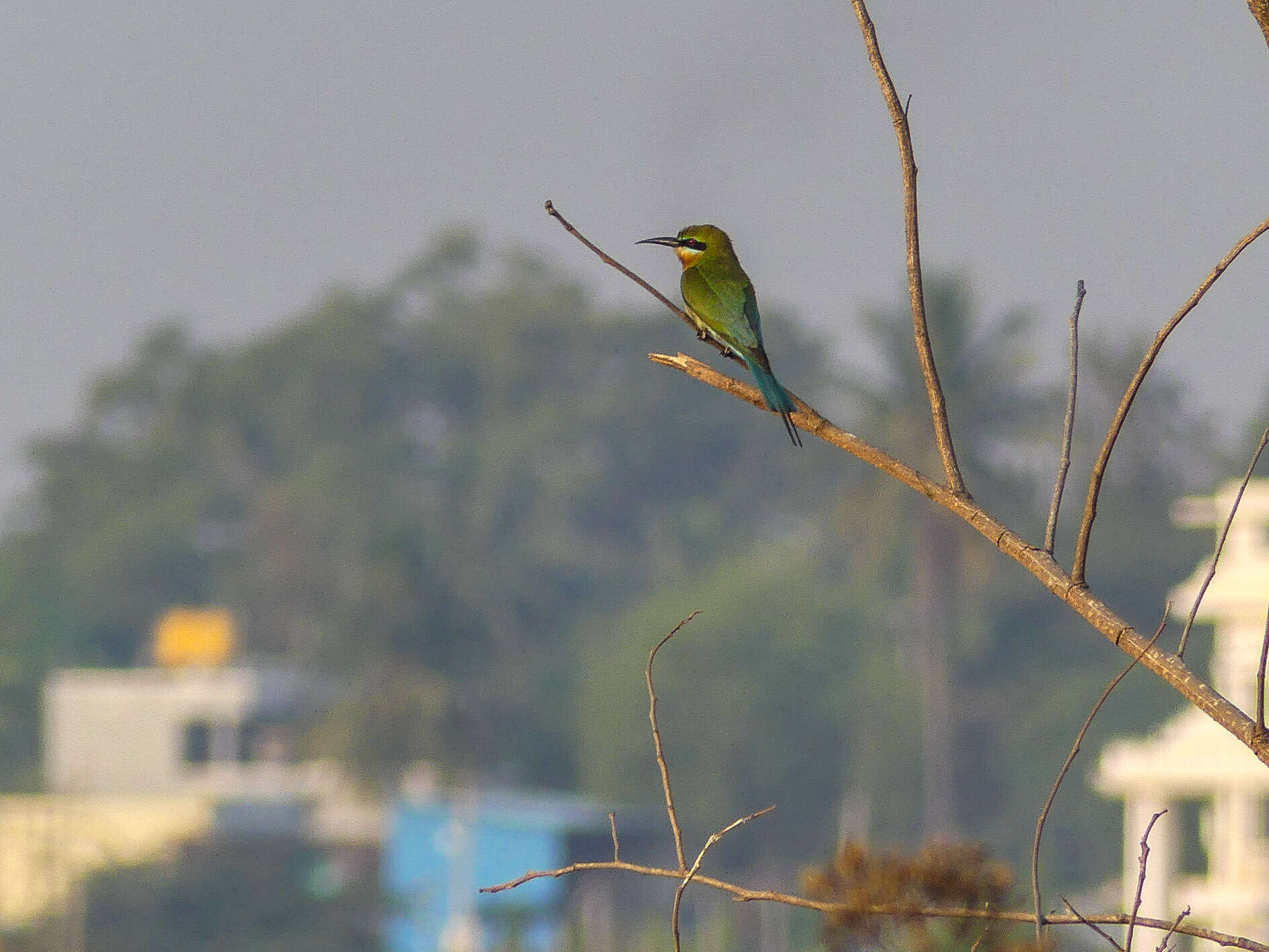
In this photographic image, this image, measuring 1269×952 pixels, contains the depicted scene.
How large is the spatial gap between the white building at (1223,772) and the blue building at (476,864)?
20198 millimetres

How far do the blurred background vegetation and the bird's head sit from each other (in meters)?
39.5

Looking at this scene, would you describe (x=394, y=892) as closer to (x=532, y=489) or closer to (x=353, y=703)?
(x=353, y=703)

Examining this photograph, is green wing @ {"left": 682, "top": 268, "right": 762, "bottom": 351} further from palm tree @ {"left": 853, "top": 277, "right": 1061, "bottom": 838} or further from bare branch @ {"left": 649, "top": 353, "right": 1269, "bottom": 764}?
palm tree @ {"left": 853, "top": 277, "right": 1061, "bottom": 838}

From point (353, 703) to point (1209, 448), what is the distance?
23826mm

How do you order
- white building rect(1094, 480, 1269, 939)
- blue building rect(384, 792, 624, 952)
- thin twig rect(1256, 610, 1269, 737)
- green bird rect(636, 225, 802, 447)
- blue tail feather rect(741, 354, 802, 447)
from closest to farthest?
thin twig rect(1256, 610, 1269, 737) < blue tail feather rect(741, 354, 802, 447) < green bird rect(636, 225, 802, 447) < white building rect(1094, 480, 1269, 939) < blue building rect(384, 792, 624, 952)

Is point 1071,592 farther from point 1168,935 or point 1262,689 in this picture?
point 1168,935

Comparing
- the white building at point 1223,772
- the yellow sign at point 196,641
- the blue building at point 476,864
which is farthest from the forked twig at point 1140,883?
the yellow sign at point 196,641

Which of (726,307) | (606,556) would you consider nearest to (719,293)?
(726,307)

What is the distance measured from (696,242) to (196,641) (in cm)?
5080

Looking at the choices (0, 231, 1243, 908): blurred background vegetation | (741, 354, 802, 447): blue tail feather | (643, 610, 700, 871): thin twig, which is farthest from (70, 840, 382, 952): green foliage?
(643, 610, 700, 871): thin twig

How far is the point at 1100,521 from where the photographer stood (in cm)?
5800

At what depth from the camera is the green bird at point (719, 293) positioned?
12.8 feet

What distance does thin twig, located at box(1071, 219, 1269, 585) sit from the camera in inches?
71.0

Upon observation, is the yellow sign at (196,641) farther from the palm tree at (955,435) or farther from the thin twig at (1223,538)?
the thin twig at (1223,538)
